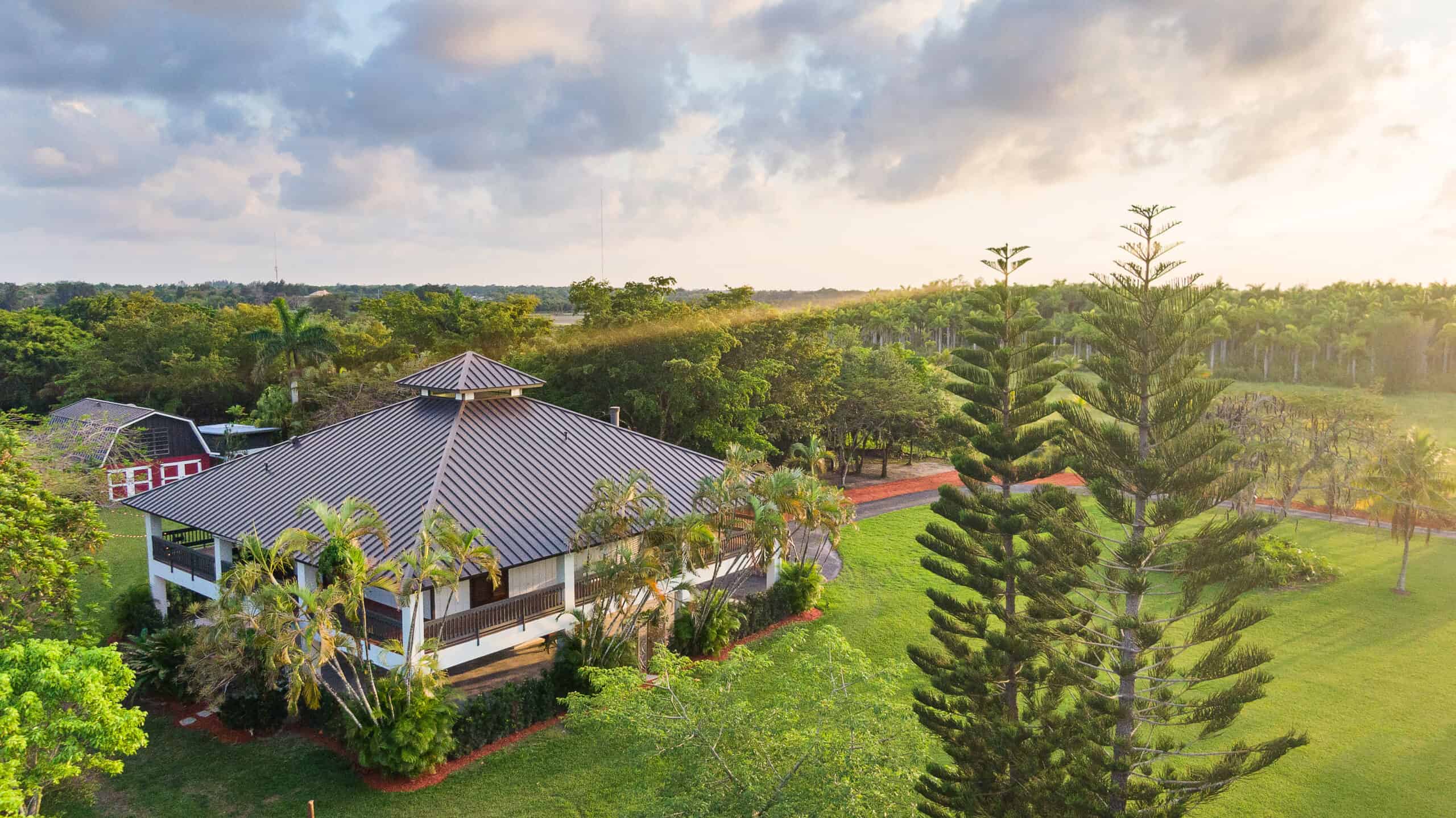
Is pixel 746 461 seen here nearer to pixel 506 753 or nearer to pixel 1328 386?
pixel 506 753

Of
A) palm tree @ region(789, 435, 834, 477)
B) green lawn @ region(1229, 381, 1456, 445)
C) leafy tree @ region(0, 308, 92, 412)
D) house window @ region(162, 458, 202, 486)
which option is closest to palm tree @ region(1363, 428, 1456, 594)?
palm tree @ region(789, 435, 834, 477)

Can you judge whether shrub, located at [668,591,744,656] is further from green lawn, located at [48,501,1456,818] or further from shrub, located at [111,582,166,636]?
shrub, located at [111,582,166,636]

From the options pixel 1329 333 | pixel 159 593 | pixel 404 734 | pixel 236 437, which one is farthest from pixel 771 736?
pixel 1329 333

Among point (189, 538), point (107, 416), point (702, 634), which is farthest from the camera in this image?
point (107, 416)

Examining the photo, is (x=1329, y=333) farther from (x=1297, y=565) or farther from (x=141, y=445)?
(x=141, y=445)

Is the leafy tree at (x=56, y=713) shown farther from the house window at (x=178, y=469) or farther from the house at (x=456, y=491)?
the house window at (x=178, y=469)

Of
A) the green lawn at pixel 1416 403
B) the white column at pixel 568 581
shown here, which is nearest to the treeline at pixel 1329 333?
the green lawn at pixel 1416 403
